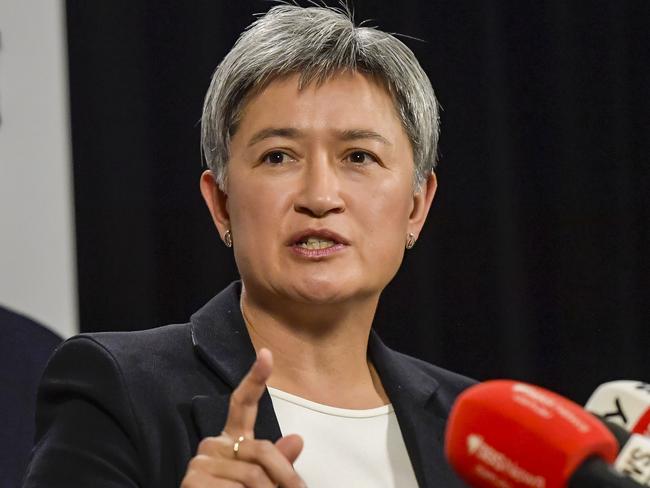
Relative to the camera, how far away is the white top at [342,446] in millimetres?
1542

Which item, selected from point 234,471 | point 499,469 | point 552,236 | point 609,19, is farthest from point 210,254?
point 499,469

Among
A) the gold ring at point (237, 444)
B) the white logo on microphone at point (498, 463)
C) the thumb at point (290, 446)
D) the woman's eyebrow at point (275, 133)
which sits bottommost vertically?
the thumb at point (290, 446)

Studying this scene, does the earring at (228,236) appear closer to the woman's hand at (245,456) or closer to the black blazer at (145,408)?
the black blazer at (145,408)

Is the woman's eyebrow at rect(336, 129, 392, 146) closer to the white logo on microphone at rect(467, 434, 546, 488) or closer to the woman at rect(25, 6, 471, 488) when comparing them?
the woman at rect(25, 6, 471, 488)

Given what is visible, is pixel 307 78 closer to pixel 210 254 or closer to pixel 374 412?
pixel 374 412

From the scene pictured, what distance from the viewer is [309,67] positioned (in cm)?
164

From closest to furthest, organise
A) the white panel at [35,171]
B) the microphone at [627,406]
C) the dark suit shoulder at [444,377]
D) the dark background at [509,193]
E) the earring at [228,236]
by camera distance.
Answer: the microphone at [627,406] → the earring at [228,236] → the dark suit shoulder at [444,377] → the white panel at [35,171] → the dark background at [509,193]

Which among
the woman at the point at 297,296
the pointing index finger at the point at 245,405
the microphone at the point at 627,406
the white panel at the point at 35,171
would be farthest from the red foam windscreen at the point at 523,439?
the white panel at the point at 35,171

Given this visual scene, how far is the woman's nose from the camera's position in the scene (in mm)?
1553

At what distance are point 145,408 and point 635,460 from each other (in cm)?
→ 72

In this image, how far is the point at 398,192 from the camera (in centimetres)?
166

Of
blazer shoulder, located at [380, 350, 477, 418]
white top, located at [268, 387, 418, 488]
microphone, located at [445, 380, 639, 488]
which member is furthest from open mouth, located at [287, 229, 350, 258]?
microphone, located at [445, 380, 639, 488]

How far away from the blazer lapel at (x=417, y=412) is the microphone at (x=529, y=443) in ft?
2.04

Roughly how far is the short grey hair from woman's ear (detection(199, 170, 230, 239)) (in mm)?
23
